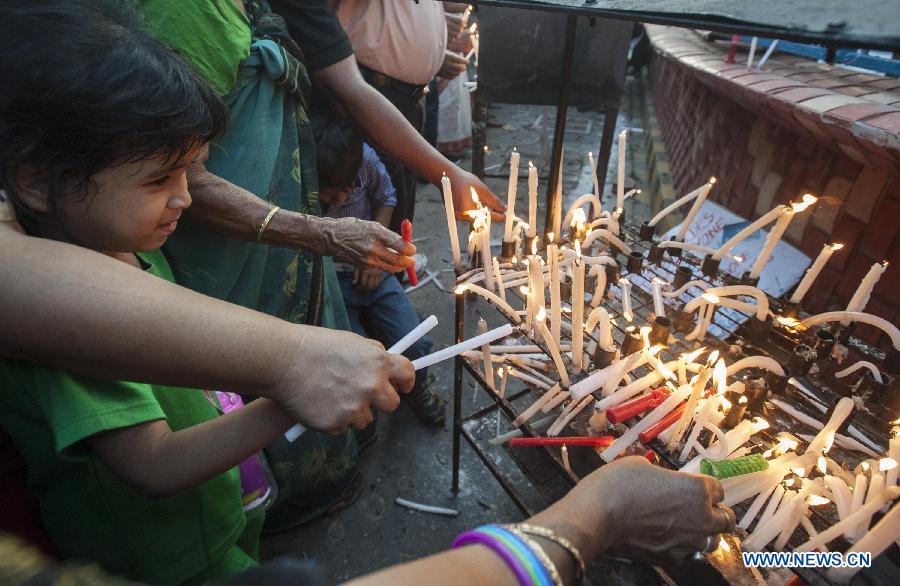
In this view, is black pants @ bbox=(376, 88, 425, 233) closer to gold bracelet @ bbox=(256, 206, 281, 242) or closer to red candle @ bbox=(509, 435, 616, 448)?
gold bracelet @ bbox=(256, 206, 281, 242)

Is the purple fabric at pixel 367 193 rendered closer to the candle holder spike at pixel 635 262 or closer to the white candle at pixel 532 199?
the white candle at pixel 532 199

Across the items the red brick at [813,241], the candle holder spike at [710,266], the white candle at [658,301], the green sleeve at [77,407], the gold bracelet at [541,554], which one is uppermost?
the green sleeve at [77,407]

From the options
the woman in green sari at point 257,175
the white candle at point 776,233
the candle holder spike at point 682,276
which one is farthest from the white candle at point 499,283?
the white candle at point 776,233

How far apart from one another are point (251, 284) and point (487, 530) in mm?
1739

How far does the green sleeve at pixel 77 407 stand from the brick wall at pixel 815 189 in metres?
2.90

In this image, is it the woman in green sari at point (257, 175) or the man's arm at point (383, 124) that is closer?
the woman in green sari at point (257, 175)

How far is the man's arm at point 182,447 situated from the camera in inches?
45.3

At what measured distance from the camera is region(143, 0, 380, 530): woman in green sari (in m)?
1.78

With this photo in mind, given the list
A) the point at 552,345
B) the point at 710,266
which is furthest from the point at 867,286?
the point at 552,345

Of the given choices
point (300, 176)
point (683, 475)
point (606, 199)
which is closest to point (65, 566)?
point (683, 475)

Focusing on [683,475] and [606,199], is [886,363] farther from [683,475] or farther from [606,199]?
[606,199]

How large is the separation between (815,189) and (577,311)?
2188mm

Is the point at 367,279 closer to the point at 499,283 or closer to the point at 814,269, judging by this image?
the point at 499,283

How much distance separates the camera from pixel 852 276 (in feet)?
8.56
